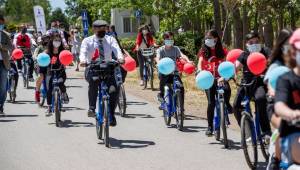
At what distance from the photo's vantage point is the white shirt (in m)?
10.8

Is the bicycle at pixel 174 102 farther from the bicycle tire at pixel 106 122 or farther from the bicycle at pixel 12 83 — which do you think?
the bicycle at pixel 12 83

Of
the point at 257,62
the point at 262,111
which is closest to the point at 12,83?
the point at 262,111

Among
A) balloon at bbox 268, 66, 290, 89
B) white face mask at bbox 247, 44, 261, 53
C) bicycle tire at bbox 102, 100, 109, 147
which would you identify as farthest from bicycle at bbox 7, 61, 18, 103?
balloon at bbox 268, 66, 290, 89

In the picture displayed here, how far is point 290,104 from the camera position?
5.08 meters

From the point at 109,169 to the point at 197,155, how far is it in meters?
1.52

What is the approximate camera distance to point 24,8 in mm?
125250

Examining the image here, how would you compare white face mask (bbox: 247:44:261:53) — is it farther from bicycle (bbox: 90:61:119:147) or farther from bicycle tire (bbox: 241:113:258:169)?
bicycle (bbox: 90:61:119:147)

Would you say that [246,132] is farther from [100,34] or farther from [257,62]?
[100,34]

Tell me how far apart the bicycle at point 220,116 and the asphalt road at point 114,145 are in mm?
182

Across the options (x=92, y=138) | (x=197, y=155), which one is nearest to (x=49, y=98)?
(x=92, y=138)

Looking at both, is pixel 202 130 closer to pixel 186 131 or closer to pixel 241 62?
pixel 186 131

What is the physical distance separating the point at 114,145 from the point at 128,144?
243mm

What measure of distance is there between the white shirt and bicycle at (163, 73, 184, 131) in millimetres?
1437

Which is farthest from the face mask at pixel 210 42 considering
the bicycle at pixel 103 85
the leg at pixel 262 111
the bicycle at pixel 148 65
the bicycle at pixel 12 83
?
the bicycle at pixel 148 65
